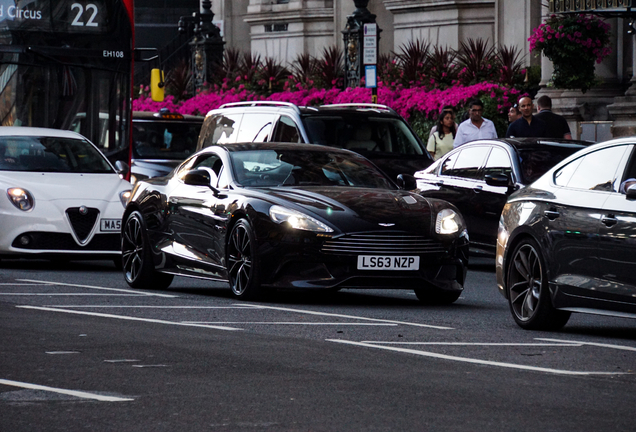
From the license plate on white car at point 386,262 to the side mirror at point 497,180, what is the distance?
126 inches

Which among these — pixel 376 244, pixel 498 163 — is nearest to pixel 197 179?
pixel 376 244

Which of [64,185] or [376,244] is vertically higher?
[64,185]

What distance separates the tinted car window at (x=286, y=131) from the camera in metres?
18.4

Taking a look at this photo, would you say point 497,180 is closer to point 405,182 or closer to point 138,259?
point 405,182

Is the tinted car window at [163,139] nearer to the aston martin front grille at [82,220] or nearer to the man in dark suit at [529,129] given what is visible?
the man in dark suit at [529,129]

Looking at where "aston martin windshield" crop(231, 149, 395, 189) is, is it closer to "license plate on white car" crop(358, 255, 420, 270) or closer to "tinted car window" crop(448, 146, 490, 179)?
"license plate on white car" crop(358, 255, 420, 270)

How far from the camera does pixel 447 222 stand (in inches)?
476

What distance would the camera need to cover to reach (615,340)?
9.60m

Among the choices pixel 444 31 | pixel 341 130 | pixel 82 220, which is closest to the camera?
pixel 82 220

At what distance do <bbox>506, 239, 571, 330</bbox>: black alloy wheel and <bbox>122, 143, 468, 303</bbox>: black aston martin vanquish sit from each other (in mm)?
1361

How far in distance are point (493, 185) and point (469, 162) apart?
4.30 feet

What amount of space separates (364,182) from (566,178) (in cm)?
306

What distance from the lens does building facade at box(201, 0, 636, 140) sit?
25.2 m

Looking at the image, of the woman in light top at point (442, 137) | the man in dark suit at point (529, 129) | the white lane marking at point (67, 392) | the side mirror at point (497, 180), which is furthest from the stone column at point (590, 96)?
the white lane marking at point (67, 392)
